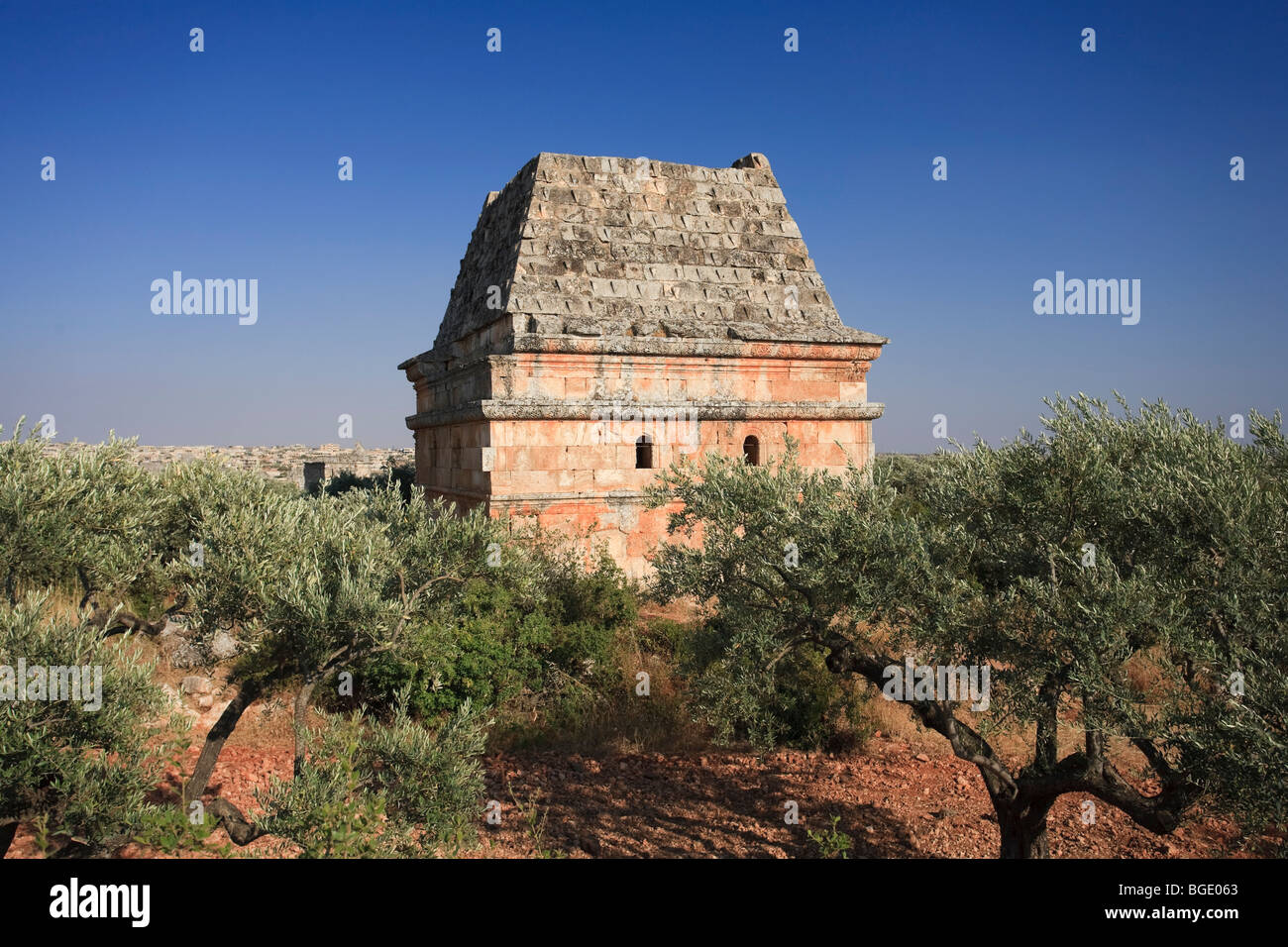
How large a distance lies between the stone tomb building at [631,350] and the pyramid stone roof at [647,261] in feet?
0.08

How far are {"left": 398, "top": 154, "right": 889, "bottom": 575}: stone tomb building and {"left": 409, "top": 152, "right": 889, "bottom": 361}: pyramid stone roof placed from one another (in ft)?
0.08

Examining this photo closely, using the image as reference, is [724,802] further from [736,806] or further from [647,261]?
[647,261]

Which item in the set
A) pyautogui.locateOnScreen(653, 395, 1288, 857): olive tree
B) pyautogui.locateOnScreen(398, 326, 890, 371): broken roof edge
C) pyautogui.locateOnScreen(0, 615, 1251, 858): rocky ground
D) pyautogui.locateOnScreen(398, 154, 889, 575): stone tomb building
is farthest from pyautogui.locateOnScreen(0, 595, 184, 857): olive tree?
pyautogui.locateOnScreen(398, 326, 890, 371): broken roof edge

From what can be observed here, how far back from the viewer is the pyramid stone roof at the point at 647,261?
1107cm

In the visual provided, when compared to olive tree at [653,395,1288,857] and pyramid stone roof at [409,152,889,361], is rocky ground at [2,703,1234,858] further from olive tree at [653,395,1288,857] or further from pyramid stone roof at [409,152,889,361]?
pyramid stone roof at [409,152,889,361]

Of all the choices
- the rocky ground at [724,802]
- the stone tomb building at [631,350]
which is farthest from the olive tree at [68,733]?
the stone tomb building at [631,350]

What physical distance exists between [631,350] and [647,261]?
1604 mm

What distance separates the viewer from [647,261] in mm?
11695

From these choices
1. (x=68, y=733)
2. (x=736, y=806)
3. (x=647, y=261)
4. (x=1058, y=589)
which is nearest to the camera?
(x=68, y=733)

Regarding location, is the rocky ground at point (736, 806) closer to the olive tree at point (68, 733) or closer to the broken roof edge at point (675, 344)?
the olive tree at point (68, 733)

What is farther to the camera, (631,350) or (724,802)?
(631,350)

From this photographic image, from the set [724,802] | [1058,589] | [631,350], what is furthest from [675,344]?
[1058,589]

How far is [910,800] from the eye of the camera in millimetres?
8469
